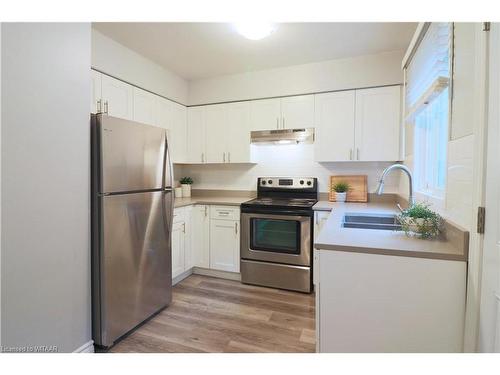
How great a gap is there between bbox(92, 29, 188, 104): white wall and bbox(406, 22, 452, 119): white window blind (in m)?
2.45

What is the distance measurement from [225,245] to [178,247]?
1.68 ft

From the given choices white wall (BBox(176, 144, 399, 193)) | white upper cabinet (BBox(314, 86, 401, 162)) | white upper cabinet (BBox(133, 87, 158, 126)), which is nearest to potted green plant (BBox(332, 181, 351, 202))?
white wall (BBox(176, 144, 399, 193))

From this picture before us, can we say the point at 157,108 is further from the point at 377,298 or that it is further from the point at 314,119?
the point at 377,298

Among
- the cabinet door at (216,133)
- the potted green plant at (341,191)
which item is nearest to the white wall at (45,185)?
the cabinet door at (216,133)

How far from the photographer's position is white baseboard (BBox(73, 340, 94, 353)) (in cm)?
167

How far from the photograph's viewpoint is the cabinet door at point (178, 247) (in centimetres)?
278

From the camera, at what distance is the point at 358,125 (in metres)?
2.82

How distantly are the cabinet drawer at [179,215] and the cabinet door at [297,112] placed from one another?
1472 mm

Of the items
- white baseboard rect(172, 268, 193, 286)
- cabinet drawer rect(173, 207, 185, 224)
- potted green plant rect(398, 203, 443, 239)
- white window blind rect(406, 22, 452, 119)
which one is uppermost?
white window blind rect(406, 22, 452, 119)

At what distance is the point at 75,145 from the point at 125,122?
39 cm

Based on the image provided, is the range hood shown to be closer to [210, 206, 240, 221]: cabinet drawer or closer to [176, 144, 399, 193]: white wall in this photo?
[176, 144, 399, 193]: white wall

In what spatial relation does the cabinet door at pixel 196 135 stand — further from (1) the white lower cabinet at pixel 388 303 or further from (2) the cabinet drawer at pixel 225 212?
(1) the white lower cabinet at pixel 388 303
